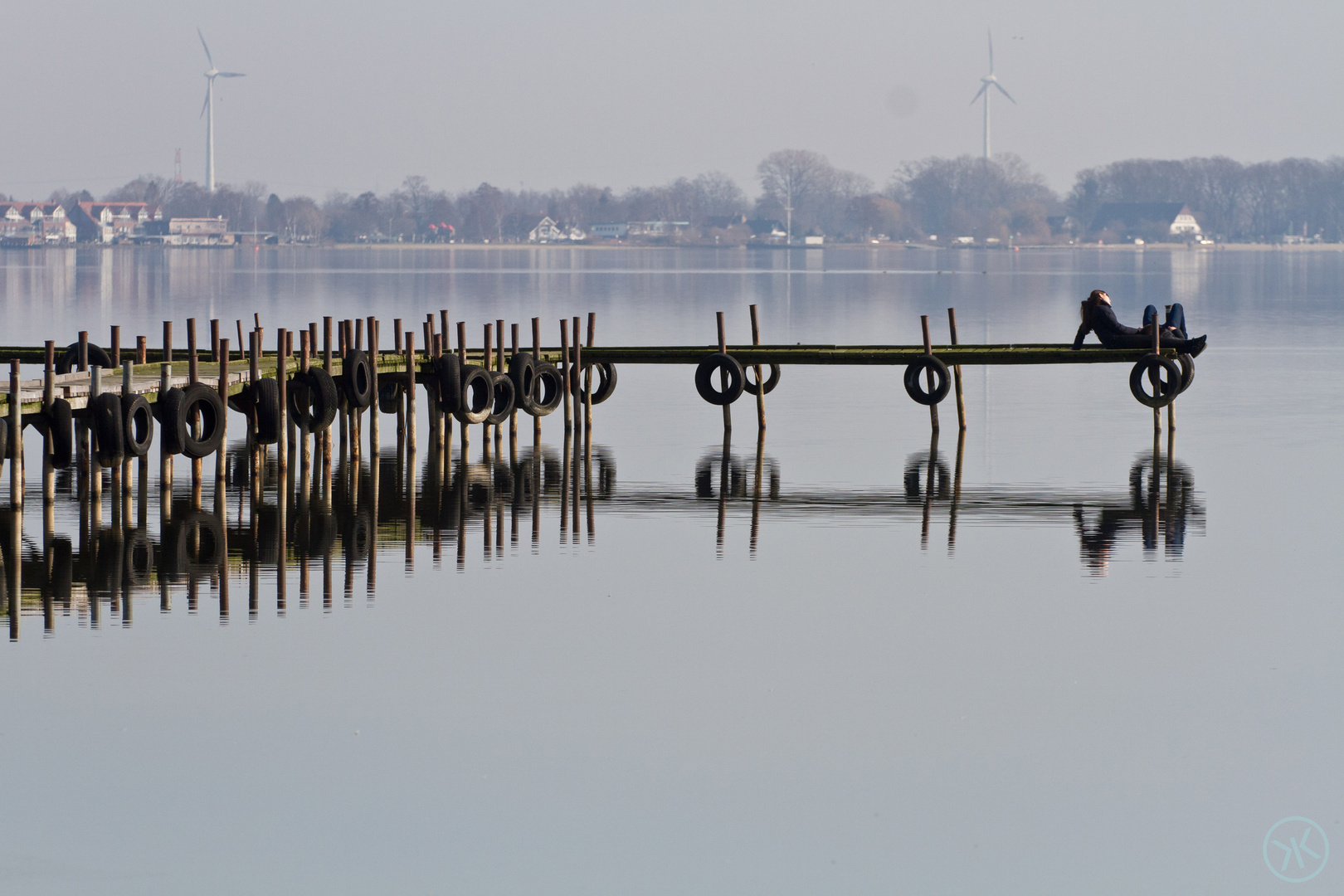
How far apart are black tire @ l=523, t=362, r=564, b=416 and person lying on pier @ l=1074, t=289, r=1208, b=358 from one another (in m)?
8.33

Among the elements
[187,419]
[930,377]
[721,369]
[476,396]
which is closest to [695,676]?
[187,419]

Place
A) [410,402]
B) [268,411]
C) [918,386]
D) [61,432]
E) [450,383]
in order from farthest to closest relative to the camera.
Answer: [918,386] < [450,383] < [410,402] < [268,411] < [61,432]

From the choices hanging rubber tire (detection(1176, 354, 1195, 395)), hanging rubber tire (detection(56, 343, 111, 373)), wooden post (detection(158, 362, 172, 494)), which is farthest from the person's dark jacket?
hanging rubber tire (detection(56, 343, 111, 373))

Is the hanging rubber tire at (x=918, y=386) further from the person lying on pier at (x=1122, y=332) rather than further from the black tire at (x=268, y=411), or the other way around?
the black tire at (x=268, y=411)

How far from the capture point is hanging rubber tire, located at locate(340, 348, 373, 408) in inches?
1083

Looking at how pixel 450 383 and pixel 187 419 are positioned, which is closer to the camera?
pixel 187 419

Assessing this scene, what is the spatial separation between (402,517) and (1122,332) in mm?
12941

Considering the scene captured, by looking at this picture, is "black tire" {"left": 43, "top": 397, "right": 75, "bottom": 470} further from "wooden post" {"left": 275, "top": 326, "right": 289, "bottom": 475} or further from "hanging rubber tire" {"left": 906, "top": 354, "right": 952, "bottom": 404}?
"hanging rubber tire" {"left": 906, "top": 354, "right": 952, "bottom": 404}

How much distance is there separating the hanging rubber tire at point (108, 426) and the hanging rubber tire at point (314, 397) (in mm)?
3827

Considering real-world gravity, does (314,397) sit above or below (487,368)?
below

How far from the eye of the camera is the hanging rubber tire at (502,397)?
2956cm

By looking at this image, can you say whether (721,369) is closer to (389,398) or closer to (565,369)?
(565,369)

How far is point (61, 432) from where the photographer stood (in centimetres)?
2214

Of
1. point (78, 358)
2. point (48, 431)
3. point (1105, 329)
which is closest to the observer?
point (48, 431)
